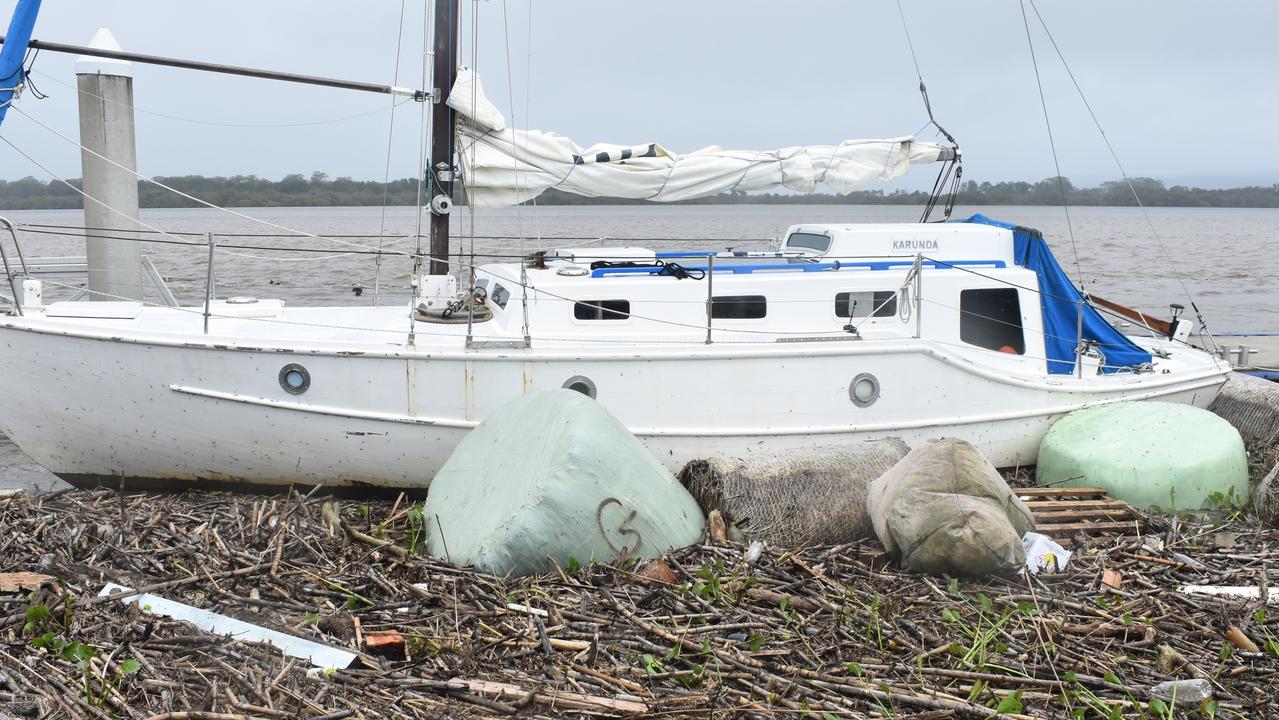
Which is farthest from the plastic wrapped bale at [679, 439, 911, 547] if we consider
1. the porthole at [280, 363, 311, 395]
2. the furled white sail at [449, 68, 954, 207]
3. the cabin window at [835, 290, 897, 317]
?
the furled white sail at [449, 68, 954, 207]

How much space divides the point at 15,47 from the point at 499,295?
4.56m

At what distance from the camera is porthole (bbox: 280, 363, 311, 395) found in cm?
883

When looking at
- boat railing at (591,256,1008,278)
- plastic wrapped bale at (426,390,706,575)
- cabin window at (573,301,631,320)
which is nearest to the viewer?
plastic wrapped bale at (426,390,706,575)

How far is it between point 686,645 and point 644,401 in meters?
3.93

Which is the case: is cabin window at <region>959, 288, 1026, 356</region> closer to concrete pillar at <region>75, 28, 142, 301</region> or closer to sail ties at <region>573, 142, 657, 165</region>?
sail ties at <region>573, 142, 657, 165</region>

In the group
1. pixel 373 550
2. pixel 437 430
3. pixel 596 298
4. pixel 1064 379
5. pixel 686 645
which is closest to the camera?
pixel 686 645

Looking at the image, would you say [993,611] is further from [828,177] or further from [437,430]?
[828,177]

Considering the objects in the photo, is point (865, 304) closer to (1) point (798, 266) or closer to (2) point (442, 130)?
(1) point (798, 266)

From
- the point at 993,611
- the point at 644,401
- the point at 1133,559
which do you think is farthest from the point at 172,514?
the point at 1133,559

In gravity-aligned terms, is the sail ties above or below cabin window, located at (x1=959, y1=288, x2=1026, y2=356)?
above

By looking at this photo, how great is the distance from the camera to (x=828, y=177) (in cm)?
1185

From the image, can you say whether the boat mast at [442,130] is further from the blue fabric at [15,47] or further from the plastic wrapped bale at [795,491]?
the plastic wrapped bale at [795,491]

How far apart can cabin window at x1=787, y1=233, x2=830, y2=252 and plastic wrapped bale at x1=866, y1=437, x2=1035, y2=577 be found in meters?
4.20

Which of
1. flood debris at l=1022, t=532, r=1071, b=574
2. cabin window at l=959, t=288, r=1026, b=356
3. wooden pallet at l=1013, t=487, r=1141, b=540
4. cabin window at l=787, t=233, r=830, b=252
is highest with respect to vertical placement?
cabin window at l=787, t=233, r=830, b=252
